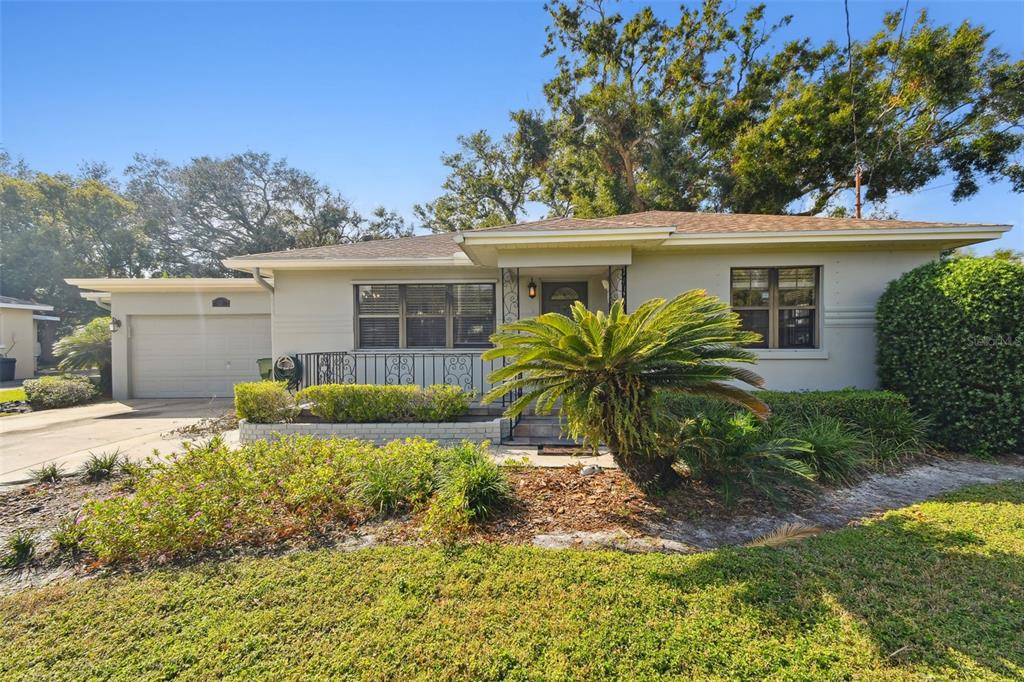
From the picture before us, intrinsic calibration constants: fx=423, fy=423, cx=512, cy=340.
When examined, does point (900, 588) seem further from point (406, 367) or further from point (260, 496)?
point (406, 367)

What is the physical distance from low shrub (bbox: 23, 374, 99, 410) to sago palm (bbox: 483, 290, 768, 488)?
1224 centimetres

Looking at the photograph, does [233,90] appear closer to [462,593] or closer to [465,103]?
[465,103]

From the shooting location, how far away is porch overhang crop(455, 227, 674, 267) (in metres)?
6.65

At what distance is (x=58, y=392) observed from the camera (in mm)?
10148

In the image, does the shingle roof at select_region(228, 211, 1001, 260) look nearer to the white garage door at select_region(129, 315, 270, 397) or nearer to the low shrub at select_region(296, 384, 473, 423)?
the low shrub at select_region(296, 384, 473, 423)

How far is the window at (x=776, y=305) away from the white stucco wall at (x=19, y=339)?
24.3 m

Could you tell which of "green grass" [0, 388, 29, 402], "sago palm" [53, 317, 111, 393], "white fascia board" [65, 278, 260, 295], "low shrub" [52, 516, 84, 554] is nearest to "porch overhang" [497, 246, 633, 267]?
"low shrub" [52, 516, 84, 554]

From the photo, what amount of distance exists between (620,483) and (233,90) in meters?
11.1

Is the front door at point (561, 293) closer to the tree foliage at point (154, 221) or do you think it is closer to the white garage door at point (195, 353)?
the white garage door at point (195, 353)

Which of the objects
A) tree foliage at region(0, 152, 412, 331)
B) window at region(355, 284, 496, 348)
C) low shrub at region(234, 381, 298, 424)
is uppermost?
tree foliage at region(0, 152, 412, 331)

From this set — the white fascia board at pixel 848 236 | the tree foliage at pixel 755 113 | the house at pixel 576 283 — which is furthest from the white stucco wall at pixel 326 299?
the tree foliage at pixel 755 113

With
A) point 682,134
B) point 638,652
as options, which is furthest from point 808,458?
point 682,134

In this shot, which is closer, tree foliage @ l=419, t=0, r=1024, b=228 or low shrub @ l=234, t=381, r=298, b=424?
low shrub @ l=234, t=381, r=298, b=424

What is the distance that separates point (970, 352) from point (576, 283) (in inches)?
235
